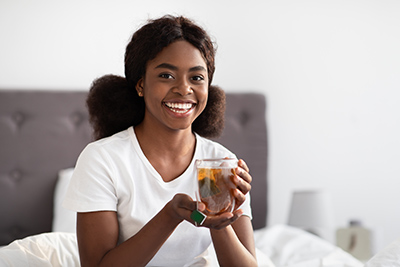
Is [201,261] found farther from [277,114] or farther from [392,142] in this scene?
[392,142]

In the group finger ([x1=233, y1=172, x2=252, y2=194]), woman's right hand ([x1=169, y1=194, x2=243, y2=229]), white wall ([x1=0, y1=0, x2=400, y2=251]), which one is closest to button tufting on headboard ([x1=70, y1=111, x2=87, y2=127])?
white wall ([x1=0, y1=0, x2=400, y2=251])

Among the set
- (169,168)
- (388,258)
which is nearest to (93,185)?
(169,168)

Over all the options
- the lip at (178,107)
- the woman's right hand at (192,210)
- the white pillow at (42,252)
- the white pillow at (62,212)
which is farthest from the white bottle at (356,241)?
the woman's right hand at (192,210)

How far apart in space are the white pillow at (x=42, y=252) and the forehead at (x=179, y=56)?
72 centimetres

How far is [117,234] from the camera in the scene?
1.49m

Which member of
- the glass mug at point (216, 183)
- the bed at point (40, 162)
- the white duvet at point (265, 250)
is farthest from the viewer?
the bed at point (40, 162)

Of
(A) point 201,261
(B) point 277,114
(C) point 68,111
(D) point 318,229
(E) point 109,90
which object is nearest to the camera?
(A) point 201,261

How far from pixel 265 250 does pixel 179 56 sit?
1186 millimetres

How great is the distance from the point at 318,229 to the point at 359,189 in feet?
1.61

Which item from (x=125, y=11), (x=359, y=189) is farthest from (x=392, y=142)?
(x=125, y=11)

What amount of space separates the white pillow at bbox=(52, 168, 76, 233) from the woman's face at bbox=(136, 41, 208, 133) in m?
1.07

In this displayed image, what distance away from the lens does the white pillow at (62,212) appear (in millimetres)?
2410

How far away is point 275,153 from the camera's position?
314 centimetres

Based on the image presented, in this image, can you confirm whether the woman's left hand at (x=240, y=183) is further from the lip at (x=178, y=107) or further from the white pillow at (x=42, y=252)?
the white pillow at (x=42, y=252)
